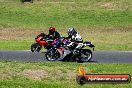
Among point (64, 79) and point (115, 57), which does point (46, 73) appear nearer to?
point (64, 79)

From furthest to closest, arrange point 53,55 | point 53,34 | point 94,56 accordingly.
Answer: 1. point 53,34
2. point 94,56
3. point 53,55

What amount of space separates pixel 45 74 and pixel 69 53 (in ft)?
19.3

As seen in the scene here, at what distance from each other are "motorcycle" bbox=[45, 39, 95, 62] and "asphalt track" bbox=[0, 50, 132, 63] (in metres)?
0.50

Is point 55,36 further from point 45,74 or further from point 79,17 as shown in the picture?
point 79,17

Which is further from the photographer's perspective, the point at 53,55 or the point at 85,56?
the point at 53,55

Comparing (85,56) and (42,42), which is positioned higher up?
(85,56)

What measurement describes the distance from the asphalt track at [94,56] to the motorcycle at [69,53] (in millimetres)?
501

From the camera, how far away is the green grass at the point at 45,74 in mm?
16016

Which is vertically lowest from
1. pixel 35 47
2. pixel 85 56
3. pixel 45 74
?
pixel 35 47

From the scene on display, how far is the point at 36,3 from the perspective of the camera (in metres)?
56.4

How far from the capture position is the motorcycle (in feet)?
78.9

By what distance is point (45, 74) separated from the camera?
18375mm

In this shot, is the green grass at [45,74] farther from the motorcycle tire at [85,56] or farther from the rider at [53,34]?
the rider at [53,34]

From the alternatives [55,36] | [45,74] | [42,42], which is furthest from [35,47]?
[45,74]
